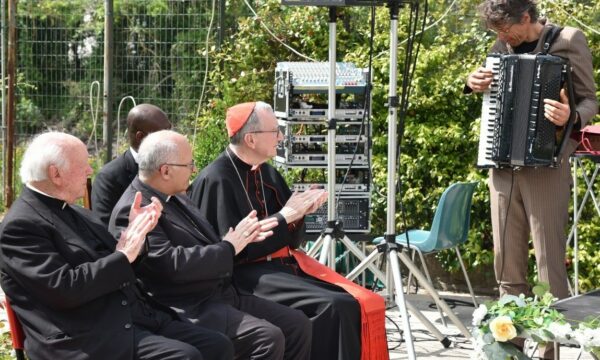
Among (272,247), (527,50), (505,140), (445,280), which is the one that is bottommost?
(445,280)

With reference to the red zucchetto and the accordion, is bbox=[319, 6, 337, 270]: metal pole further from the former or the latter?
the accordion

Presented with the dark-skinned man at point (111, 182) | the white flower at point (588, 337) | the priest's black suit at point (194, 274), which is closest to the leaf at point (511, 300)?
the white flower at point (588, 337)

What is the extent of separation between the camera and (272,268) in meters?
5.30

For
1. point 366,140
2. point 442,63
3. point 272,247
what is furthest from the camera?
point 442,63

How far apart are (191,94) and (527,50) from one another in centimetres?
444

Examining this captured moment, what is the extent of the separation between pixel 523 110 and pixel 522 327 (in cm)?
164

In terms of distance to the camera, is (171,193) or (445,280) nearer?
(171,193)

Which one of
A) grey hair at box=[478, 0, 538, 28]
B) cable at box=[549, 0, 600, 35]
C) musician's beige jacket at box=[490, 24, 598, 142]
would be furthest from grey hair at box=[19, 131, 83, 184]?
cable at box=[549, 0, 600, 35]

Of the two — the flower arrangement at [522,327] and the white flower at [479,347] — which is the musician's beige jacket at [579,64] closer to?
the flower arrangement at [522,327]

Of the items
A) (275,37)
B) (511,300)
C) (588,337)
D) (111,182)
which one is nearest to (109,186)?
(111,182)

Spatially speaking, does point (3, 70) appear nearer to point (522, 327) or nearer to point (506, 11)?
point (506, 11)

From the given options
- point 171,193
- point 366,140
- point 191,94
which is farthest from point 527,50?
point 191,94

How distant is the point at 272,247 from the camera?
17.1ft

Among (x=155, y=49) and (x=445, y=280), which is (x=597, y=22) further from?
(x=155, y=49)
